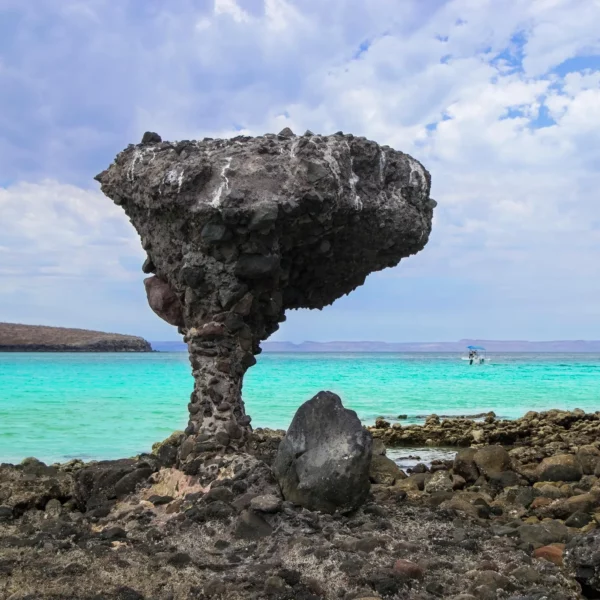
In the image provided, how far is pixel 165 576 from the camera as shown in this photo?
209 inches

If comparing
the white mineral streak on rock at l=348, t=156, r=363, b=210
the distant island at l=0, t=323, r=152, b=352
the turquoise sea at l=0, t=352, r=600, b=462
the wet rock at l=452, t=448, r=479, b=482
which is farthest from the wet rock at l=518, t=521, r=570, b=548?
the distant island at l=0, t=323, r=152, b=352

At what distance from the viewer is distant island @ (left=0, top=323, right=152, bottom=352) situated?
97.2m

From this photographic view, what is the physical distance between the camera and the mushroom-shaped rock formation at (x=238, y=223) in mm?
7484

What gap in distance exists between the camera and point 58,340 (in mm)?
101250

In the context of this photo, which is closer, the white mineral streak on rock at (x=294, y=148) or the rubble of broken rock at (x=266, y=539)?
the rubble of broken rock at (x=266, y=539)

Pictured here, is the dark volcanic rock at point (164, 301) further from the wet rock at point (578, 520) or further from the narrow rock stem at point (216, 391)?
the wet rock at point (578, 520)

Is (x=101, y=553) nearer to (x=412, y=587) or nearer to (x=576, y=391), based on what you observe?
(x=412, y=587)

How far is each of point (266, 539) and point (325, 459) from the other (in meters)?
0.93

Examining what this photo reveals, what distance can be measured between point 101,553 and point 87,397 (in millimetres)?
25811

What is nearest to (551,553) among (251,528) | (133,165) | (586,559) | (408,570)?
(586,559)

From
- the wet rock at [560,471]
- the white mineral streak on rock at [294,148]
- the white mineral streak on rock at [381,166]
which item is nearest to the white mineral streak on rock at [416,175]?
the white mineral streak on rock at [381,166]

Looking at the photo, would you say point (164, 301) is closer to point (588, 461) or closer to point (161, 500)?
point (161, 500)

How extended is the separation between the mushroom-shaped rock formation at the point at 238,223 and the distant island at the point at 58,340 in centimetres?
9438

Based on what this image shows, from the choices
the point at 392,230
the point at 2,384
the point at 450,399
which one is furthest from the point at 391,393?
the point at 392,230
